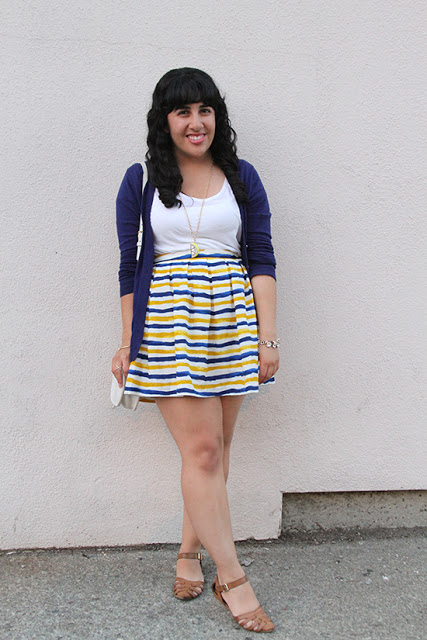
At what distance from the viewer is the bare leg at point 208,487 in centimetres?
226

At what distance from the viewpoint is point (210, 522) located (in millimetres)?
2260

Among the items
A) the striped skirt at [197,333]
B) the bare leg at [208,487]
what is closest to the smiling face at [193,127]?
the striped skirt at [197,333]

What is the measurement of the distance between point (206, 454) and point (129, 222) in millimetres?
975

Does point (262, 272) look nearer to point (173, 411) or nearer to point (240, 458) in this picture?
point (173, 411)

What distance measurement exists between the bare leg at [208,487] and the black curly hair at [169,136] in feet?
2.68

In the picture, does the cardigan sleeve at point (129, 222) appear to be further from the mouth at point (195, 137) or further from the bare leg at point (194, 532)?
the bare leg at point (194, 532)

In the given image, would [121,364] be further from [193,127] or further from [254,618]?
[254,618]

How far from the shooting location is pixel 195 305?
88.3 inches

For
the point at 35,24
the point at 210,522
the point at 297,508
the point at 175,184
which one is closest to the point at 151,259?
the point at 175,184

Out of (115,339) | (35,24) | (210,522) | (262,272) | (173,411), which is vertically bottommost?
(210,522)

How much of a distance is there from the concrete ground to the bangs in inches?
78.7

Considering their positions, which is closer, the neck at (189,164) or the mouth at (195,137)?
the mouth at (195,137)

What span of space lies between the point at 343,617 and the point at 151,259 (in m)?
1.60

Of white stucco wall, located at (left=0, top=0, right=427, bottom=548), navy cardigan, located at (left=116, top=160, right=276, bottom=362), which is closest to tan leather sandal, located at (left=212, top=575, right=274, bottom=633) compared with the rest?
white stucco wall, located at (left=0, top=0, right=427, bottom=548)
